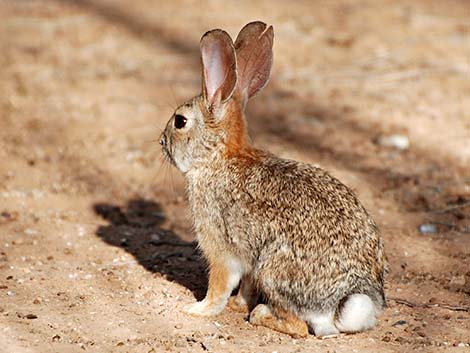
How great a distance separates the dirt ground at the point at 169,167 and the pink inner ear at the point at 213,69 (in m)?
1.26

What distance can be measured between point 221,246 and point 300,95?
443cm

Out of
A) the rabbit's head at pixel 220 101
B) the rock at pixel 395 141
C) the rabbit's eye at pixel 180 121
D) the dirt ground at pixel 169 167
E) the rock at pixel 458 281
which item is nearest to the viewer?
the dirt ground at pixel 169 167

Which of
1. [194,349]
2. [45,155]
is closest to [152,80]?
[45,155]

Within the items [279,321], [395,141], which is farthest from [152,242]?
[395,141]

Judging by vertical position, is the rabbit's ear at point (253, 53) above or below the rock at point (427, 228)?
above

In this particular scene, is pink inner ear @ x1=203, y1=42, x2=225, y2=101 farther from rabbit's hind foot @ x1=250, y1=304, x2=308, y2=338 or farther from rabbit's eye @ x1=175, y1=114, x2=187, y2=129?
rabbit's hind foot @ x1=250, y1=304, x2=308, y2=338

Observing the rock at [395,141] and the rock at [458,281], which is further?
the rock at [395,141]

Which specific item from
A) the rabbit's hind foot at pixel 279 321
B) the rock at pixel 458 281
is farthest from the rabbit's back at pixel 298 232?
the rock at pixel 458 281

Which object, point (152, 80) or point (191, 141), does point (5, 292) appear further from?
point (152, 80)

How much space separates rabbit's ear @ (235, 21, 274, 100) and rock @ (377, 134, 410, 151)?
9.29 feet

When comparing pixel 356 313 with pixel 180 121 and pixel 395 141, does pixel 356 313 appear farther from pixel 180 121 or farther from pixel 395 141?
pixel 395 141

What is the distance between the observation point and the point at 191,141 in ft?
19.0

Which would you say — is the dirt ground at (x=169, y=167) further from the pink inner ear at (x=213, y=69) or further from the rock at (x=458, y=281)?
the pink inner ear at (x=213, y=69)

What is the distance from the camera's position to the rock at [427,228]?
681 cm
